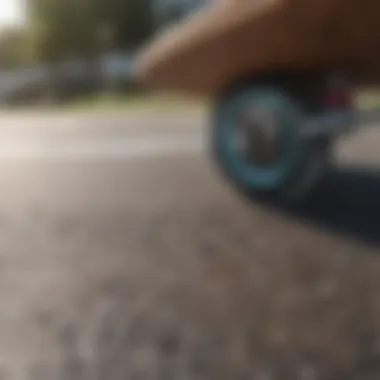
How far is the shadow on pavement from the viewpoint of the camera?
Answer: 5.04m

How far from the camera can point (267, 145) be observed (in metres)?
5.68

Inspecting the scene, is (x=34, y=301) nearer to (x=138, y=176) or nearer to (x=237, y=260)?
(x=237, y=260)

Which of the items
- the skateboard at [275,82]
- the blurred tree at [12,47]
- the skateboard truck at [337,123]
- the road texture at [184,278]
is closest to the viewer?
the road texture at [184,278]

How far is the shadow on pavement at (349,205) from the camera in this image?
5036mm

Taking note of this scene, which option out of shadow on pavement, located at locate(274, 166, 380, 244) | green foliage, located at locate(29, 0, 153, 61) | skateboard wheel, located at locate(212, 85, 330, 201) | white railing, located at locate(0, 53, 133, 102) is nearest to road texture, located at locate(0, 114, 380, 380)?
shadow on pavement, located at locate(274, 166, 380, 244)

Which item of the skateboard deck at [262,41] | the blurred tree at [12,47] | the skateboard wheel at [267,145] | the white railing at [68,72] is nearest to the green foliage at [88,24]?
the blurred tree at [12,47]

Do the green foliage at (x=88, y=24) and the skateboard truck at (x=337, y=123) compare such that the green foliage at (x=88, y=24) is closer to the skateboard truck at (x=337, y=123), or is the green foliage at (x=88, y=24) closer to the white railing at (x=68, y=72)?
the white railing at (x=68, y=72)

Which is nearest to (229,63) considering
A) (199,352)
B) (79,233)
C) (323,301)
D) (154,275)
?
(79,233)

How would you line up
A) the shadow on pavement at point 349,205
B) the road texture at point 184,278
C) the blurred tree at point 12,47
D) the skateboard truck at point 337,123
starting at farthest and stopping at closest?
the blurred tree at point 12,47 → the skateboard truck at point 337,123 → the shadow on pavement at point 349,205 → the road texture at point 184,278

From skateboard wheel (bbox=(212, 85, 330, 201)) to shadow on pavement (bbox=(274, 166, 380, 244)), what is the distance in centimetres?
16

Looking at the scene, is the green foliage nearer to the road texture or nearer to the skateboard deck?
the road texture

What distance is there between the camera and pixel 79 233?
17.4ft

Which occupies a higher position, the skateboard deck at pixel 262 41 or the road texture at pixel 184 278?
the skateboard deck at pixel 262 41

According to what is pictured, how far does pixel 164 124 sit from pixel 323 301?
24.6ft
